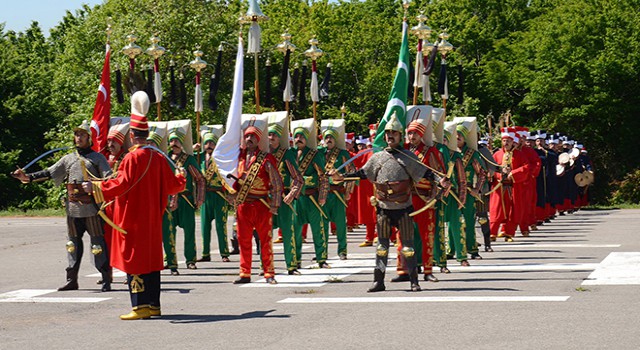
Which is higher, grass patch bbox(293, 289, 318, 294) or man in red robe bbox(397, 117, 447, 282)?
man in red robe bbox(397, 117, 447, 282)

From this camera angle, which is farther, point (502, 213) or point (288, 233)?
point (502, 213)

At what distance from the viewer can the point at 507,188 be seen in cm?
2311

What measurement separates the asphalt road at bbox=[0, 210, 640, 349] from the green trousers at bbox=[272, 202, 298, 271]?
37cm

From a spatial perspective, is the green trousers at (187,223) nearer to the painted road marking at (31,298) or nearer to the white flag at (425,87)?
the painted road marking at (31,298)

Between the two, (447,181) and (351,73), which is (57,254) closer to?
(447,181)

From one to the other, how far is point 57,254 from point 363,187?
707cm

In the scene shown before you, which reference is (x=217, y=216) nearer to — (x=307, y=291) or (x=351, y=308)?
(x=307, y=291)

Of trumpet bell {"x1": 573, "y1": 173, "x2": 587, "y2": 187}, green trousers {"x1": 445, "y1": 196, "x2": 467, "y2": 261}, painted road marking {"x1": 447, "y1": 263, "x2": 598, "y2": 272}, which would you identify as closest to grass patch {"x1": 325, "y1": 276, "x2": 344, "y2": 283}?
painted road marking {"x1": 447, "y1": 263, "x2": 598, "y2": 272}

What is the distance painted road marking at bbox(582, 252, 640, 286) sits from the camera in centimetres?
1405

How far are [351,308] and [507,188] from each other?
11500 millimetres

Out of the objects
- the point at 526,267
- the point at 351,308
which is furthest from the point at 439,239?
the point at 351,308

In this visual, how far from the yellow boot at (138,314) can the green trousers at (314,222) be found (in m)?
5.31

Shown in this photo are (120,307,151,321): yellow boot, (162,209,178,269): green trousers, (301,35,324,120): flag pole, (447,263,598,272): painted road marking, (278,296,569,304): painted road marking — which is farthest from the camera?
(301,35,324,120): flag pole

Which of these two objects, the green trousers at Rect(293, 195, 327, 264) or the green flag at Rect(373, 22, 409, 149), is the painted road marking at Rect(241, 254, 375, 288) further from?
the green flag at Rect(373, 22, 409, 149)
